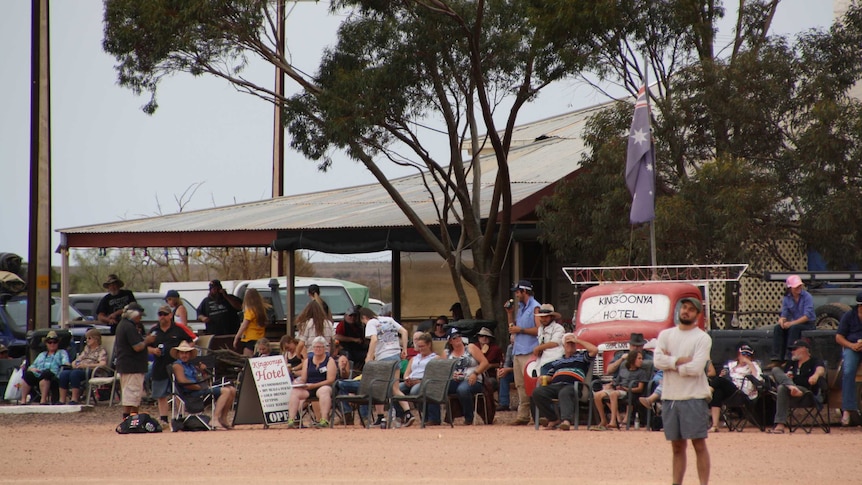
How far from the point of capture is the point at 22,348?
2252 centimetres

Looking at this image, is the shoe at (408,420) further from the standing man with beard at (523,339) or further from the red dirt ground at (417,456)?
the standing man with beard at (523,339)

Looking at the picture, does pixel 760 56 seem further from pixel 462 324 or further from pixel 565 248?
pixel 462 324

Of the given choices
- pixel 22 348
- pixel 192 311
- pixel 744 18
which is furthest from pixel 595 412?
pixel 192 311

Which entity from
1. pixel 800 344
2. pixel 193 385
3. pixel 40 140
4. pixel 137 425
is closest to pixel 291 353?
pixel 193 385

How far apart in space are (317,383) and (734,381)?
528cm

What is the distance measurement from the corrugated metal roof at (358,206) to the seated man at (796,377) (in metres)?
7.83

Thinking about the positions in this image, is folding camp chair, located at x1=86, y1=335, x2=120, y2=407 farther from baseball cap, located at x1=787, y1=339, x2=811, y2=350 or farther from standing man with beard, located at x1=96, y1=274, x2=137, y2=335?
baseball cap, located at x1=787, y1=339, x2=811, y2=350

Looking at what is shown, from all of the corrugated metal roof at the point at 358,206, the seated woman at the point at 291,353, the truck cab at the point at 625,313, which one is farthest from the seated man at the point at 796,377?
the corrugated metal roof at the point at 358,206

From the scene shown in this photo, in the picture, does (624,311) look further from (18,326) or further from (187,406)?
(18,326)

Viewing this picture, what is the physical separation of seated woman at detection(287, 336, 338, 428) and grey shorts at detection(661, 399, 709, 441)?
24.1 ft

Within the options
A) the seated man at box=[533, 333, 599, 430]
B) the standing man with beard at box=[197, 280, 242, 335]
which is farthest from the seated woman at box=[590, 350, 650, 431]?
the standing man with beard at box=[197, 280, 242, 335]

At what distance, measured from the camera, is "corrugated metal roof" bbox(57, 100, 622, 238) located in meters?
23.5

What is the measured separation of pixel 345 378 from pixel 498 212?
5.97 meters

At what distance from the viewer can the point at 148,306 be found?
29.7 meters
